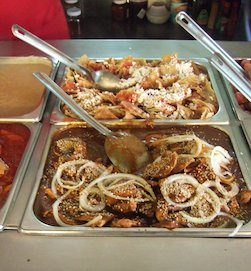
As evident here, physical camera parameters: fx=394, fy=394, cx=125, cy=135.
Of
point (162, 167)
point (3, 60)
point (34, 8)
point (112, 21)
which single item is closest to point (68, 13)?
point (112, 21)

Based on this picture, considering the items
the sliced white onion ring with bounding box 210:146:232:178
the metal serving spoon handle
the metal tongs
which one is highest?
the metal tongs

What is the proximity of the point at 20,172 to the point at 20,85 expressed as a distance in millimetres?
670

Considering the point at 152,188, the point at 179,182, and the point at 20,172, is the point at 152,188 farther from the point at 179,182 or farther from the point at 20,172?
the point at 20,172

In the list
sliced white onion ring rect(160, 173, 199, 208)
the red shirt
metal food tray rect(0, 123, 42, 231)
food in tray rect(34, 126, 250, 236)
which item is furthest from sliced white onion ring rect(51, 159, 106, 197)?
the red shirt

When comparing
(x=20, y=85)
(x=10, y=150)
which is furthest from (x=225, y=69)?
(x=20, y=85)

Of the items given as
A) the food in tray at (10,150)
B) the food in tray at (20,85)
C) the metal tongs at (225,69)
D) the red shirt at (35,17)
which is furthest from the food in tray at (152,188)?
the red shirt at (35,17)

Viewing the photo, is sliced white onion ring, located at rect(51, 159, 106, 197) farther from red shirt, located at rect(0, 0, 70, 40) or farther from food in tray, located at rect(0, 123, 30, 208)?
red shirt, located at rect(0, 0, 70, 40)

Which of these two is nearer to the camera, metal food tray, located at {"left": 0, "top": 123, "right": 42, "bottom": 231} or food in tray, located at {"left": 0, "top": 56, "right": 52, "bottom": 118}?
metal food tray, located at {"left": 0, "top": 123, "right": 42, "bottom": 231}

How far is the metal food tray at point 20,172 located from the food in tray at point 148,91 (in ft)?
0.49

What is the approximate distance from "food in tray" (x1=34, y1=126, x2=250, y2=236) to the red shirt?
1.10 metres

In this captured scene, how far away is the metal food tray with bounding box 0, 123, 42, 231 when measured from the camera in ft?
3.51

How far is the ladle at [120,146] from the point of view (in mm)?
1275

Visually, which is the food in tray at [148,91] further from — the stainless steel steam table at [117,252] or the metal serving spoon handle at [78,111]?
the stainless steel steam table at [117,252]

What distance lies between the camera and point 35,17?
7.37 feet
